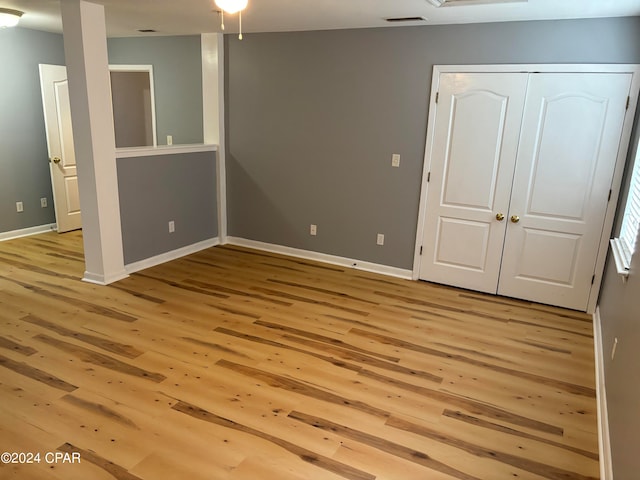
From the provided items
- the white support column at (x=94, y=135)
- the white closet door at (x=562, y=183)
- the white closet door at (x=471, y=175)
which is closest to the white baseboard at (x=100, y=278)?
the white support column at (x=94, y=135)

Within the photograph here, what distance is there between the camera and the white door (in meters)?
5.52

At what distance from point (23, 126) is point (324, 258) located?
392cm

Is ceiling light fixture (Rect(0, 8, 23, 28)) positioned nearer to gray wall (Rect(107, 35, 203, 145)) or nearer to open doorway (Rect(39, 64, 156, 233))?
open doorway (Rect(39, 64, 156, 233))

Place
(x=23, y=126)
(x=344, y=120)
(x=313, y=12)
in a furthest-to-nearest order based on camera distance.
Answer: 1. (x=23, y=126)
2. (x=344, y=120)
3. (x=313, y=12)

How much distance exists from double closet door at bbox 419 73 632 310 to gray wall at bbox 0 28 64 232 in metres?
4.71

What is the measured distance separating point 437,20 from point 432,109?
29.0 inches

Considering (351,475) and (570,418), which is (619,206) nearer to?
(570,418)

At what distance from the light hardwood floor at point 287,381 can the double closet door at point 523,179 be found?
1.03ft

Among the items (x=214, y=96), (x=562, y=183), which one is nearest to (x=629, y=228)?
(x=562, y=183)

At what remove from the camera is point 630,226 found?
3.05 metres

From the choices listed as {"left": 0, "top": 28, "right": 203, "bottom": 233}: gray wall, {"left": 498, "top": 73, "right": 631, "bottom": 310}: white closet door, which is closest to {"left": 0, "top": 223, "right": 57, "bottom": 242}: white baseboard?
{"left": 0, "top": 28, "right": 203, "bottom": 233}: gray wall

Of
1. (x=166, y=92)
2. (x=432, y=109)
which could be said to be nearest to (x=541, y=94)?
(x=432, y=109)

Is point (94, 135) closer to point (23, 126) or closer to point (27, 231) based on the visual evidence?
point (23, 126)

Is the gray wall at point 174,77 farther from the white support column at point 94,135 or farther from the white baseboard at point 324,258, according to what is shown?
the white support column at point 94,135
